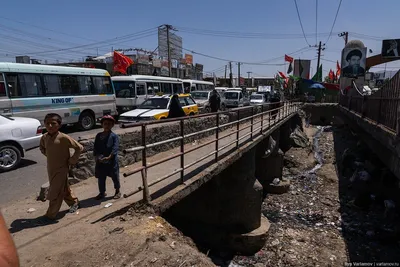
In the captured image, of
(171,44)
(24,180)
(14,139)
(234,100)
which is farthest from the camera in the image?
(171,44)

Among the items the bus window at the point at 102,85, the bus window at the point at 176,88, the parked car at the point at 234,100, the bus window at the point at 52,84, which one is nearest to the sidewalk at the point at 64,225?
the bus window at the point at 52,84

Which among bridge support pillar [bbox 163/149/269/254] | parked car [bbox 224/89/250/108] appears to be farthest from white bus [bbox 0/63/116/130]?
parked car [bbox 224/89/250/108]

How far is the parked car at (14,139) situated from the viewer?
6.45m

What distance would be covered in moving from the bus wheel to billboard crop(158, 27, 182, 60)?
26318 mm

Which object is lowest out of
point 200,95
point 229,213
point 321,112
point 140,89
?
point 229,213

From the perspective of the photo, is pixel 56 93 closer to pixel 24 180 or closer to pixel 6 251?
pixel 24 180

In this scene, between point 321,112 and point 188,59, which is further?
point 188,59

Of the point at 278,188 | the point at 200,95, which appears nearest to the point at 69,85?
the point at 278,188

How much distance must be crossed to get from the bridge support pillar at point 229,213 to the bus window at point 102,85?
8.45 meters

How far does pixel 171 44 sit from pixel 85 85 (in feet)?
112

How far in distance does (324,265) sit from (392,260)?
1.62 metres

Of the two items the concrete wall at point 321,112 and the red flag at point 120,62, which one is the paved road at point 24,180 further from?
the concrete wall at point 321,112

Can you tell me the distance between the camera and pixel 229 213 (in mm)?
7078

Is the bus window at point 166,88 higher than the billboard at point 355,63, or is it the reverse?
the billboard at point 355,63
